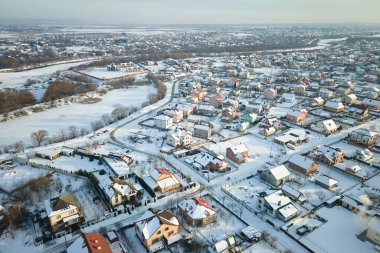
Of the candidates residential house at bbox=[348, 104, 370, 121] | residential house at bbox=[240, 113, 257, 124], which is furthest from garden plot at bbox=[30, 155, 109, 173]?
residential house at bbox=[348, 104, 370, 121]

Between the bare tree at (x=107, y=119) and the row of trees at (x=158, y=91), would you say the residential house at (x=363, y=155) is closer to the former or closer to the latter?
the bare tree at (x=107, y=119)

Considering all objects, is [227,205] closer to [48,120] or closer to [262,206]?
[262,206]

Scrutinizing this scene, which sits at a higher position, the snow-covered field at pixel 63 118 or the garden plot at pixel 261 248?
the garden plot at pixel 261 248

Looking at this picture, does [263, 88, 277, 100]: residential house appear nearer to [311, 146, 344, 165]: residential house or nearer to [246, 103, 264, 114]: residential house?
[246, 103, 264, 114]: residential house

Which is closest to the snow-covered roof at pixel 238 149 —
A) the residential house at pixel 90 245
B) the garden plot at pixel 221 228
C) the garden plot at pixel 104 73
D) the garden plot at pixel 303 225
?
the garden plot at pixel 221 228

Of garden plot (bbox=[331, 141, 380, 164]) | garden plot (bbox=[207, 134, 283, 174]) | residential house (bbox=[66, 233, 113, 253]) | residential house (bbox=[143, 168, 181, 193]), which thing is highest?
residential house (bbox=[66, 233, 113, 253])

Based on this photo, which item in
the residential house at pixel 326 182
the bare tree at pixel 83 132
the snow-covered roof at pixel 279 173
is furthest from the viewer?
the bare tree at pixel 83 132

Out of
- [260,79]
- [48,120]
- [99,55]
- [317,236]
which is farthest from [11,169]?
[99,55]
